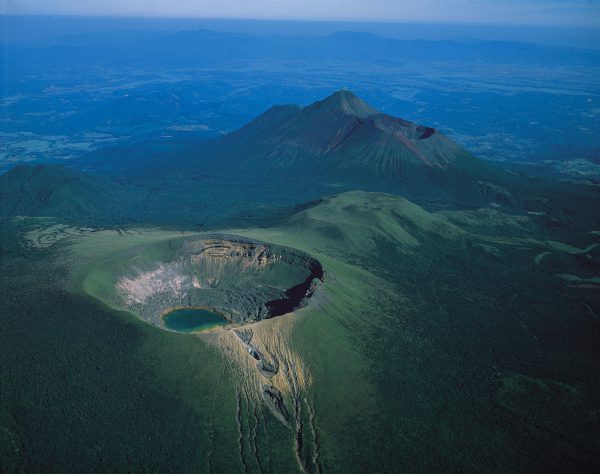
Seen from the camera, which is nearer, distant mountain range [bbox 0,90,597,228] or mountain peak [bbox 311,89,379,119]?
distant mountain range [bbox 0,90,597,228]

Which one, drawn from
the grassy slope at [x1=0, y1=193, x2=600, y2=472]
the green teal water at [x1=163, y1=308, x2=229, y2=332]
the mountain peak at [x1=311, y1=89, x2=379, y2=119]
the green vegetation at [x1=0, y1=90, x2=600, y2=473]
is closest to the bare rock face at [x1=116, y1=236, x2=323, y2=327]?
Result: the green vegetation at [x1=0, y1=90, x2=600, y2=473]

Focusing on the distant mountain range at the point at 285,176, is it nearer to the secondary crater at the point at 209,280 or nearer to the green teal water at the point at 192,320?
the secondary crater at the point at 209,280

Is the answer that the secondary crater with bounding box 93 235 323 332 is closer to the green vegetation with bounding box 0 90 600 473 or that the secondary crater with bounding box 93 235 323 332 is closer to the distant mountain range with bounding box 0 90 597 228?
the green vegetation with bounding box 0 90 600 473

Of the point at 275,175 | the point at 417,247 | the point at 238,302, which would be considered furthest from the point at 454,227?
the point at 275,175

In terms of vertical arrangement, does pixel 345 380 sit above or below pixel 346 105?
below

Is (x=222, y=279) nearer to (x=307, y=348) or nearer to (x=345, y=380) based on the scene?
(x=307, y=348)

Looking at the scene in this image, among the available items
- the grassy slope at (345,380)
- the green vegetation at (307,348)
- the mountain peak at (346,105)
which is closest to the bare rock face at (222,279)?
the green vegetation at (307,348)

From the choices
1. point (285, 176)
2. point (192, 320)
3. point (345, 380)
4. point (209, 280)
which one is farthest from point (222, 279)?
point (285, 176)
